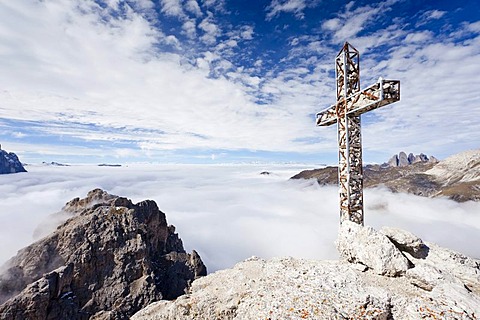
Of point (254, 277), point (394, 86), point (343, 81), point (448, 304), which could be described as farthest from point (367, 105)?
point (254, 277)

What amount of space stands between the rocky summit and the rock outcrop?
254 feet

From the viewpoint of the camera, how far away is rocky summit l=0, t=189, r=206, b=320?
244ft

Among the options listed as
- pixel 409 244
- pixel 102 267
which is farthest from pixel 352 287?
pixel 102 267

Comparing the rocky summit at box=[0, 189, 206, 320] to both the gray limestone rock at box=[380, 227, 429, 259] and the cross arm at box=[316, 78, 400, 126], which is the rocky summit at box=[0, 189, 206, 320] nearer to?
the gray limestone rock at box=[380, 227, 429, 259]

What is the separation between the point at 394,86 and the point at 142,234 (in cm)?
8991

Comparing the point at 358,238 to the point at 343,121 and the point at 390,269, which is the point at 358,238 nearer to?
the point at 390,269

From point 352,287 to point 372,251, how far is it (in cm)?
249

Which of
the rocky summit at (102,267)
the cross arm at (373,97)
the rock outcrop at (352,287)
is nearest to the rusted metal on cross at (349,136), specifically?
the cross arm at (373,97)

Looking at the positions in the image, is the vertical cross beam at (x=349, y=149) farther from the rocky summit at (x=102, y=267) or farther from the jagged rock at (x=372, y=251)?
the rocky summit at (x=102, y=267)

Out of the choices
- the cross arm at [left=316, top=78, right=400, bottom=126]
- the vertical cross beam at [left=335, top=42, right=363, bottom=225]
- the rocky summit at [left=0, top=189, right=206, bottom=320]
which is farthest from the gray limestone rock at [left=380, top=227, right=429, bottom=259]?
the rocky summit at [left=0, top=189, right=206, bottom=320]

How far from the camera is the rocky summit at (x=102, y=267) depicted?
74.3 m

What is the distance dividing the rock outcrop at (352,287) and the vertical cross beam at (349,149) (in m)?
1.61

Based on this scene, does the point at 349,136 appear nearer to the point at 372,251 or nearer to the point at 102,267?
the point at 372,251

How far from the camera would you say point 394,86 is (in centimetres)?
1152
